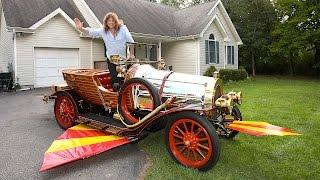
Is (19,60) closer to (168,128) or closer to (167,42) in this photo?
(167,42)

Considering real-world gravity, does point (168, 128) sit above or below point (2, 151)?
above

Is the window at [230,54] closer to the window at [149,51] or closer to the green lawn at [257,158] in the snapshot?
the window at [149,51]

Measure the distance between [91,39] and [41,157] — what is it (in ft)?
47.1

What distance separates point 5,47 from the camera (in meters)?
17.5

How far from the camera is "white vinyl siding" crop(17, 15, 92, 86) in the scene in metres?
16.1

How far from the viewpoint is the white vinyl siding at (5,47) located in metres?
16.6

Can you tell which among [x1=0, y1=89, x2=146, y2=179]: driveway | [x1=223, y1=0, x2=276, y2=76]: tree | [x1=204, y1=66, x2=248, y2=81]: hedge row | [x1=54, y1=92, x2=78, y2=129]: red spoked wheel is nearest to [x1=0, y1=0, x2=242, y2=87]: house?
[x1=204, y1=66, x2=248, y2=81]: hedge row

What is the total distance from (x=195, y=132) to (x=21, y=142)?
3.40m

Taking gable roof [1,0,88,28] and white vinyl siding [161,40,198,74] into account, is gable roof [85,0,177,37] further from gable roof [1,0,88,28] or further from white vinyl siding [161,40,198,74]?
gable roof [1,0,88,28]

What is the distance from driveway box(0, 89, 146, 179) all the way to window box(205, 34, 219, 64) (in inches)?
633

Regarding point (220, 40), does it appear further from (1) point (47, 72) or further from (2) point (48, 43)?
(1) point (47, 72)

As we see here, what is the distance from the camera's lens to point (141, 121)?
17.5 feet

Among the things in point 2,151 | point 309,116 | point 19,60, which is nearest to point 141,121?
point 2,151

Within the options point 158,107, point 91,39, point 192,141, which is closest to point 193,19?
point 91,39
